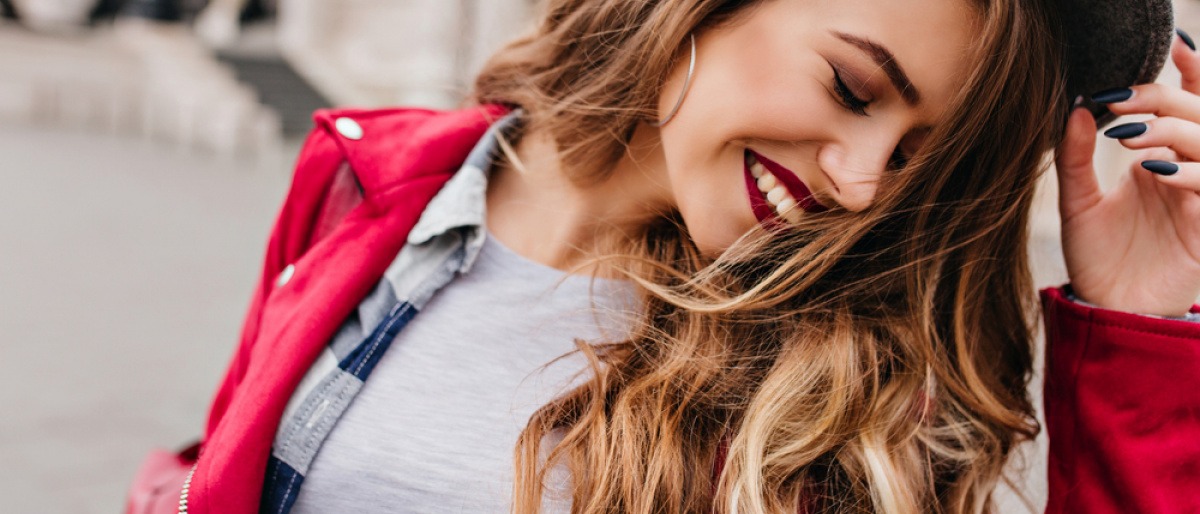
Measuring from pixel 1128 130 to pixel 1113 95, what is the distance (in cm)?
7

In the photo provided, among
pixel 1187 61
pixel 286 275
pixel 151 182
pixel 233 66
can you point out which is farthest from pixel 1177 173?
pixel 233 66

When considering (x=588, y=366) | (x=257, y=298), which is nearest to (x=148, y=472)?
(x=257, y=298)

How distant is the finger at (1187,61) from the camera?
5.28 feet

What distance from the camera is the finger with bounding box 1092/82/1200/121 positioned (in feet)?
5.01

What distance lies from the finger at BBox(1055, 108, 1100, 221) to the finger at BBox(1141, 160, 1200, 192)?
5.0 inches

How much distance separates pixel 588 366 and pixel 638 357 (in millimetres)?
97

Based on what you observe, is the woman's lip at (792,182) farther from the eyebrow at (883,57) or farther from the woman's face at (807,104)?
the eyebrow at (883,57)

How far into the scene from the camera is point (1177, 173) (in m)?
1.52

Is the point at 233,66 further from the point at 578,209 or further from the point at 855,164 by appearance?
the point at 855,164

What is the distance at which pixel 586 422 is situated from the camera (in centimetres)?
147

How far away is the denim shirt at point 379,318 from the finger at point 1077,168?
1.18 metres

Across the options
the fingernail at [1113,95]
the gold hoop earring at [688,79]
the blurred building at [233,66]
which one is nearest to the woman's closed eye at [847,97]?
the gold hoop earring at [688,79]

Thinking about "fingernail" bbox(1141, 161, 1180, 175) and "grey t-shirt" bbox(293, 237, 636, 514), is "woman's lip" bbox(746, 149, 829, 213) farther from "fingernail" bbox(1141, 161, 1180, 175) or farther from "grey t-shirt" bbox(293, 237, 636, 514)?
"fingernail" bbox(1141, 161, 1180, 175)

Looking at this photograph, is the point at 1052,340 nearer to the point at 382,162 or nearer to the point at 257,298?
the point at 382,162
